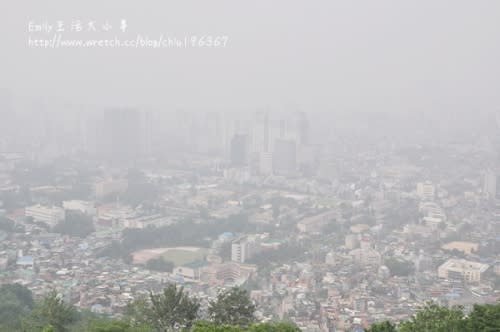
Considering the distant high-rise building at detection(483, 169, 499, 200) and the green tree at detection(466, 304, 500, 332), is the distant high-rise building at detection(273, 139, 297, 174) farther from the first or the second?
the green tree at detection(466, 304, 500, 332)

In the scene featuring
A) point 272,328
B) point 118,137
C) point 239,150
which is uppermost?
point 118,137

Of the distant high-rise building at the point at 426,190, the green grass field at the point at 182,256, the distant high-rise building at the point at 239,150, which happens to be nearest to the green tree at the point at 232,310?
the green grass field at the point at 182,256

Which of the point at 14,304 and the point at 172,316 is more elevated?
the point at 172,316

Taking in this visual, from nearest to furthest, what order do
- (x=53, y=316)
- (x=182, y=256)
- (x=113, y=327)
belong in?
(x=113, y=327)
(x=53, y=316)
(x=182, y=256)

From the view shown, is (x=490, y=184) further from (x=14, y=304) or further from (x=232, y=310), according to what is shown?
(x=14, y=304)

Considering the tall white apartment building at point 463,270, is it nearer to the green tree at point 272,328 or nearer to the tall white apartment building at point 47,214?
the green tree at point 272,328

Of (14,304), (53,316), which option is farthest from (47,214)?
(53,316)

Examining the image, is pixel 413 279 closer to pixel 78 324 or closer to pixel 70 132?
pixel 78 324
